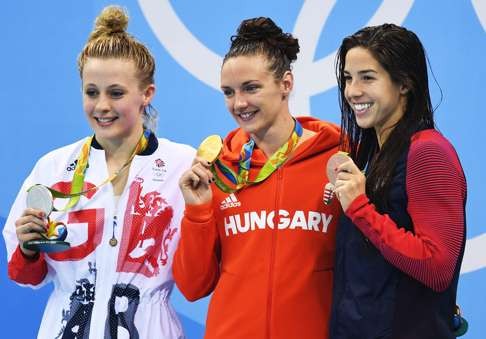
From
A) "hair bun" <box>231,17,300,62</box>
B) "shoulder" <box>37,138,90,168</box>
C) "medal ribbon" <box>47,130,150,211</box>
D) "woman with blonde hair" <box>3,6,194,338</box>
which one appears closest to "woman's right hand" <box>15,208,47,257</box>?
"woman with blonde hair" <box>3,6,194,338</box>

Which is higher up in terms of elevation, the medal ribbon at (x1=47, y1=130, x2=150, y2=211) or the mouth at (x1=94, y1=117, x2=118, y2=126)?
the mouth at (x1=94, y1=117, x2=118, y2=126)

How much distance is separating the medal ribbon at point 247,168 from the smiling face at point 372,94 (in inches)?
11.3

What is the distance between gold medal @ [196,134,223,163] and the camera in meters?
2.62

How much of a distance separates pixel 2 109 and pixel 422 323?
8.54 feet

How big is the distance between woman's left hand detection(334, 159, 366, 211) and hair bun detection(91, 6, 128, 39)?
948mm

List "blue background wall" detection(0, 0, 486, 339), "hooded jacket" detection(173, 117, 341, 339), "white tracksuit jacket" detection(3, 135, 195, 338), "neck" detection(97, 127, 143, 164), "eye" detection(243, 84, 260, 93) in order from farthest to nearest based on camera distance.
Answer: "blue background wall" detection(0, 0, 486, 339), "neck" detection(97, 127, 143, 164), "white tracksuit jacket" detection(3, 135, 195, 338), "eye" detection(243, 84, 260, 93), "hooded jacket" detection(173, 117, 341, 339)

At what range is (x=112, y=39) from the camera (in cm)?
286

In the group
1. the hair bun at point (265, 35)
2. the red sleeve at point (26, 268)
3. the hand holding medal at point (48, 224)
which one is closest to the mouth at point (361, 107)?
the hair bun at point (265, 35)

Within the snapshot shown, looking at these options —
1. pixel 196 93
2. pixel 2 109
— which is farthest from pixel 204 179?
pixel 2 109

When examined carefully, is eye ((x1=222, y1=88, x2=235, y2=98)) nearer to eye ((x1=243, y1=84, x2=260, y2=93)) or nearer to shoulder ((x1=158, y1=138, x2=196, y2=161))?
eye ((x1=243, y1=84, x2=260, y2=93))

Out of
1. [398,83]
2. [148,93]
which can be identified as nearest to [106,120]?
[148,93]

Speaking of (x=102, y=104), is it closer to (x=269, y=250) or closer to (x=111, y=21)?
(x=111, y=21)

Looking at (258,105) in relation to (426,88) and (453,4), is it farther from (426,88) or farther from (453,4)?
(453,4)

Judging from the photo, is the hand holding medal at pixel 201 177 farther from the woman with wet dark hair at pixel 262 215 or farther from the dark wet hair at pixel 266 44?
the dark wet hair at pixel 266 44
